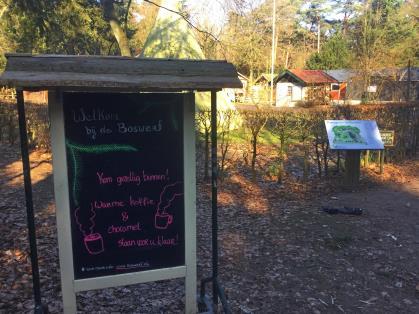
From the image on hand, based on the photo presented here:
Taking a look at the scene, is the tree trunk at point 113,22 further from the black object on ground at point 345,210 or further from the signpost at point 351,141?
the black object on ground at point 345,210

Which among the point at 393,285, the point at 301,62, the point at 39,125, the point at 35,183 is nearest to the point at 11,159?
the point at 39,125

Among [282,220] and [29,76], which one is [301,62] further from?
[29,76]

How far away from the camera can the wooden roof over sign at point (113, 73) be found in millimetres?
2623

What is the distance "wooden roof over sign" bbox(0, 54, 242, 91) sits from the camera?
2623mm

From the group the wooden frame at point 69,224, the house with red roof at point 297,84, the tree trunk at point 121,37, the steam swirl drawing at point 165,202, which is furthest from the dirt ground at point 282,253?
the house with red roof at point 297,84

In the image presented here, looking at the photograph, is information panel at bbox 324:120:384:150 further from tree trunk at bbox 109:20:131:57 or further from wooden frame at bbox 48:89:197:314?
tree trunk at bbox 109:20:131:57

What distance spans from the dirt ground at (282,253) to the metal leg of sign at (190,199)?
537 mm

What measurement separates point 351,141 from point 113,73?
682 centimetres

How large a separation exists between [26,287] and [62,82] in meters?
2.64

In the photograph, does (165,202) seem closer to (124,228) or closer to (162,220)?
(162,220)

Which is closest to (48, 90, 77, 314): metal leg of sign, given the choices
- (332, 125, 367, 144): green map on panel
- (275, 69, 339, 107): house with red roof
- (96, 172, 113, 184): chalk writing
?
(96, 172, 113, 184): chalk writing

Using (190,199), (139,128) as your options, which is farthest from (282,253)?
(139,128)

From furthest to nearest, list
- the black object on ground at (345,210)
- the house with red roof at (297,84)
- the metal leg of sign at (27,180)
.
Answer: the house with red roof at (297,84) → the black object on ground at (345,210) → the metal leg of sign at (27,180)

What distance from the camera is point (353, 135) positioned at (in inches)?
345
